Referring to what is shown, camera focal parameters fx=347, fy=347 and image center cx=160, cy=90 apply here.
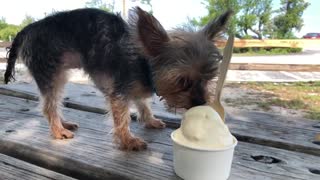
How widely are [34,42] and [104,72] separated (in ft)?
1.50

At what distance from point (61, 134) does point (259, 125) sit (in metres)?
0.99

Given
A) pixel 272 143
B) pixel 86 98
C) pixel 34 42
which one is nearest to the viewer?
pixel 272 143

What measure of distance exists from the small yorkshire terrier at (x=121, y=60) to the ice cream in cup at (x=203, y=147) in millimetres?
397

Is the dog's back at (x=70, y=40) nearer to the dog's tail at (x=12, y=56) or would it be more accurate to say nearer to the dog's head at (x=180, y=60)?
the dog's tail at (x=12, y=56)

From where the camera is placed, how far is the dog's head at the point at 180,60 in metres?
1.60

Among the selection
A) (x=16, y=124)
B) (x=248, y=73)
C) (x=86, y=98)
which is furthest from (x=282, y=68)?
(x=16, y=124)

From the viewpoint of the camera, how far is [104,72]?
198 cm

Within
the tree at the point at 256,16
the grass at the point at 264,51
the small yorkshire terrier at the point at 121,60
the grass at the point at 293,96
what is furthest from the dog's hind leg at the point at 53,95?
the tree at the point at 256,16

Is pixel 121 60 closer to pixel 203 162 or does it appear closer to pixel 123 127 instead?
pixel 123 127

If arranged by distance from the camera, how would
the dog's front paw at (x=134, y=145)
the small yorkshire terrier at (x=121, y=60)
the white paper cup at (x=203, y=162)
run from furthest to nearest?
the small yorkshire terrier at (x=121, y=60)
the dog's front paw at (x=134, y=145)
the white paper cup at (x=203, y=162)

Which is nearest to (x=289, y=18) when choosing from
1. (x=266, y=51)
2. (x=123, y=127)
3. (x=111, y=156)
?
(x=266, y=51)

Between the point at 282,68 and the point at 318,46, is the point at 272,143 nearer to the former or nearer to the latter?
the point at 282,68

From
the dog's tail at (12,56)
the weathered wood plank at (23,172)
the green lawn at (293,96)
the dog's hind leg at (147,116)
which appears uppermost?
the dog's tail at (12,56)

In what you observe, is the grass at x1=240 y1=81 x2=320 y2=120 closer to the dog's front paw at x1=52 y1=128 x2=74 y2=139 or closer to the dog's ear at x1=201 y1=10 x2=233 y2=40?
the dog's ear at x1=201 y1=10 x2=233 y2=40
